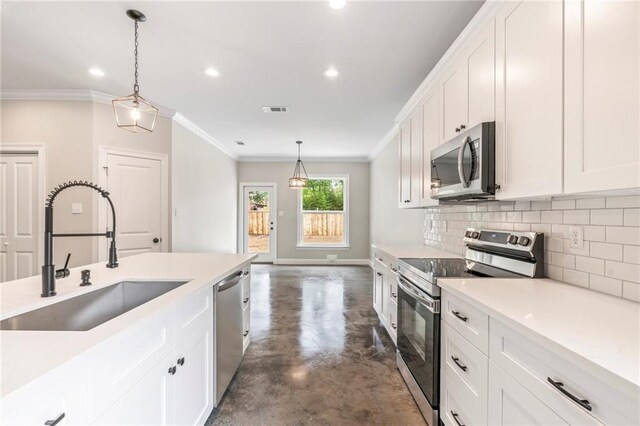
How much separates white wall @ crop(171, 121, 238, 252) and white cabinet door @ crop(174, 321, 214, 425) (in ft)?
9.58

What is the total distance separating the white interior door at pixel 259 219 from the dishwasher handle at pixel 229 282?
206 inches

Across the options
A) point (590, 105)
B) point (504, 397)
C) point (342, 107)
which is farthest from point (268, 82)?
point (504, 397)

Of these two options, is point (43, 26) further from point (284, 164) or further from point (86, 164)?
point (284, 164)

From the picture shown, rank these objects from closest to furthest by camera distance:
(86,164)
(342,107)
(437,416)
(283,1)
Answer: (437,416)
(283,1)
(86,164)
(342,107)

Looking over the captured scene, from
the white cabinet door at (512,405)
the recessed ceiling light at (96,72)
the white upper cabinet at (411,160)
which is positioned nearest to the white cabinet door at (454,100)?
the white upper cabinet at (411,160)

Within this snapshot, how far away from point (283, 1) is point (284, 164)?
216 inches

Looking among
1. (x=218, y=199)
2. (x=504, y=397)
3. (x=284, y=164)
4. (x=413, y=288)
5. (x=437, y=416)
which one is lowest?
(x=437, y=416)

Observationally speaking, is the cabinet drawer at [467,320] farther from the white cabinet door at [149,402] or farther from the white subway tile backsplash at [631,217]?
the white cabinet door at [149,402]

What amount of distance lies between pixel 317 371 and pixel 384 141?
429cm

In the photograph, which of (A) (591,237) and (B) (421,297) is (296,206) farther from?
(A) (591,237)

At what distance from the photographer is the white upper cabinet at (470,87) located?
1656 mm

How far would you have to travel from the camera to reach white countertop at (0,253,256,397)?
2.29 ft

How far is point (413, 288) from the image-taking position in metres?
1.97

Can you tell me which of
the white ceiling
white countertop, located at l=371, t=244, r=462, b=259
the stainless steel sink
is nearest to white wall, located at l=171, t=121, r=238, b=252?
the white ceiling
